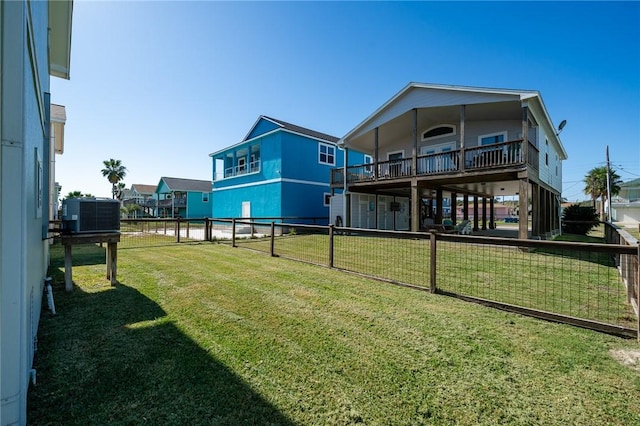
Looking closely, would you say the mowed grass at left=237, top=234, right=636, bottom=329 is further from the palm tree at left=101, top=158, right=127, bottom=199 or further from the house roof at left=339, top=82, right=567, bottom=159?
the palm tree at left=101, top=158, right=127, bottom=199

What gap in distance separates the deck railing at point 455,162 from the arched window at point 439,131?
2.29 m

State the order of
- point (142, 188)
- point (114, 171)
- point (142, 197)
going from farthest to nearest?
point (142, 188)
point (142, 197)
point (114, 171)

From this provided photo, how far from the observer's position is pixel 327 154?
68.6ft

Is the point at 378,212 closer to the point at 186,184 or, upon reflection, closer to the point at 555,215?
the point at 555,215

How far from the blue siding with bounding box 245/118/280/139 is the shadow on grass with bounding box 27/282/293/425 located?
16711mm

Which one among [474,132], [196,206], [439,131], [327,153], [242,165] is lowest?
[196,206]

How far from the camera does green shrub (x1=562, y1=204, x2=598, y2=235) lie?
58.3 feet

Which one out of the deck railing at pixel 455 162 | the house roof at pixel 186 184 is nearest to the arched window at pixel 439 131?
the deck railing at pixel 455 162

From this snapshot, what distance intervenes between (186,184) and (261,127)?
1988cm

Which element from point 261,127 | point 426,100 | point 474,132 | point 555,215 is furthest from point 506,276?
point 261,127

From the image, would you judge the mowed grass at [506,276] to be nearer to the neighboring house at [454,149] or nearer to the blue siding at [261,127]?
the neighboring house at [454,149]

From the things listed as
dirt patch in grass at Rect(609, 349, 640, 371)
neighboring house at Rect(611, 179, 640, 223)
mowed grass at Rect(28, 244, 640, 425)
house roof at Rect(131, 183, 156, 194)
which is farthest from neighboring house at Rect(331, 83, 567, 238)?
house roof at Rect(131, 183, 156, 194)

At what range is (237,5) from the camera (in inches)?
349

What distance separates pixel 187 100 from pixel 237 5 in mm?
6528
